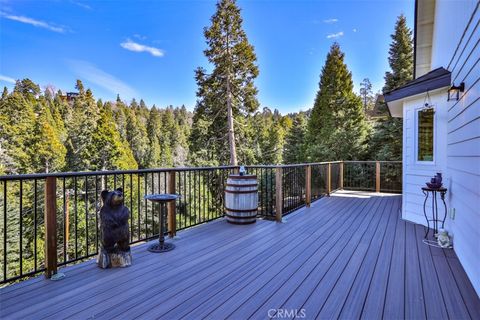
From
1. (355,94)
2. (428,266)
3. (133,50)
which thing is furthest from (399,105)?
(133,50)

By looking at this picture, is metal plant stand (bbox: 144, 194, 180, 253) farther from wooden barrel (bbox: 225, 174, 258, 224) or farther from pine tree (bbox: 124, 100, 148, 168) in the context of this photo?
pine tree (bbox: 124, 100, 148, 168)

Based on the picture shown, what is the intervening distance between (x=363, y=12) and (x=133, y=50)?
71.2 feet

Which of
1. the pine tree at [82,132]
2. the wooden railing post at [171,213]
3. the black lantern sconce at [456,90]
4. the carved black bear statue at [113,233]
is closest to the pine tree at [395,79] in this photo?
the black lantern sconce at [456,90]

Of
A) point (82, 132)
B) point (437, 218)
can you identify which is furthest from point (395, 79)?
point (82, 132)

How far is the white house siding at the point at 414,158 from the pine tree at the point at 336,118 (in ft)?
31.5

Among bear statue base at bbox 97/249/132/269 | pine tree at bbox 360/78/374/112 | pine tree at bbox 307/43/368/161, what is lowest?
bear statue base at bbox 97/249/132/269

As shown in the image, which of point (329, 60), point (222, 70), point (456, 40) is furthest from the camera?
point (329, 60)

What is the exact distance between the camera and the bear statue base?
2.43 meters

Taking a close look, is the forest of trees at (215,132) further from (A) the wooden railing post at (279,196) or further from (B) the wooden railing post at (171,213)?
(B) the wooden railing post at (171,213)

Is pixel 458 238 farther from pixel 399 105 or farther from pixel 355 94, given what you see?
pixel 355 94

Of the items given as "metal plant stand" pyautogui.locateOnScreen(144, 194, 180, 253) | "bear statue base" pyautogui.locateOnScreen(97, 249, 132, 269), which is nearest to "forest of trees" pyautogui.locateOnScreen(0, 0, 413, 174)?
"metal plant stand" pyautogui.locateOnScreen(144, 194, 180, 253)

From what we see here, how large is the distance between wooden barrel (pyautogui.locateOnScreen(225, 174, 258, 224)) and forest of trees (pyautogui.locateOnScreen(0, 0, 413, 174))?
966cm

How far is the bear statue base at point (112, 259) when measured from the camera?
7.98ft

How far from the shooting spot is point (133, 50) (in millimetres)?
24766
